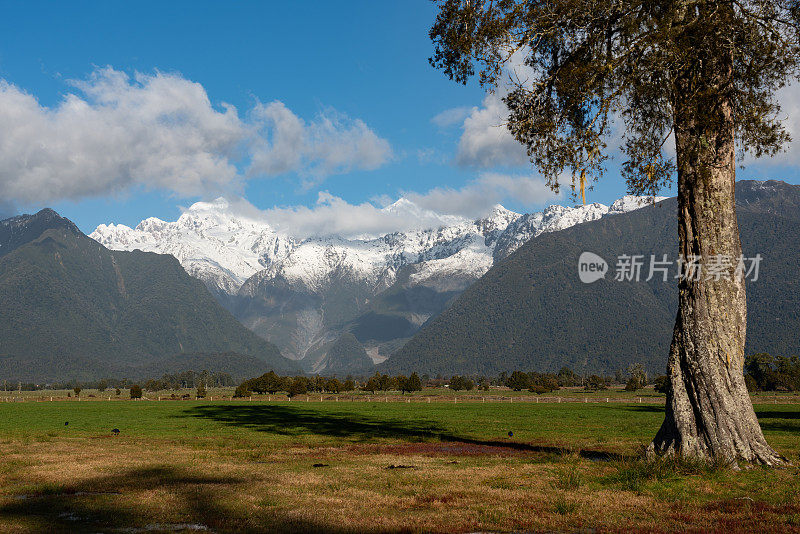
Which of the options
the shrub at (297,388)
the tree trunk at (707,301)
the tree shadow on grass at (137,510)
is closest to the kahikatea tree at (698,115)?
the tree trunk at (707,301)

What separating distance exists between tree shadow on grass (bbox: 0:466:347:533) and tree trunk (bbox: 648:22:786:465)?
12920mm

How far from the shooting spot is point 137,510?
12.7m

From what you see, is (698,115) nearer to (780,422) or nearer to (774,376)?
(780,422)

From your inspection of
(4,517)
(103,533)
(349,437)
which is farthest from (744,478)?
(349,437)

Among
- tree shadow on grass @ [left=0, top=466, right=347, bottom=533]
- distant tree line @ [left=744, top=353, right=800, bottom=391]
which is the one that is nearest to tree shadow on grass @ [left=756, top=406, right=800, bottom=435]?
tree shadow on grass @ [left=0, top=466, right=347, bottom=533]

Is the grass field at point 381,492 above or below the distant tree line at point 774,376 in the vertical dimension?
above

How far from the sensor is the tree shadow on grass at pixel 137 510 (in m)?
11.3

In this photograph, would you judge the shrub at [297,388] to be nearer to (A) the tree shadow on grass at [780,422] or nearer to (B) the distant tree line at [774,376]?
(A) the tree shadow on grass at [780,422]

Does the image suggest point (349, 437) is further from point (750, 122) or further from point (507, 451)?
point (750, 122)

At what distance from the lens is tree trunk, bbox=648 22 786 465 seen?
61.0ft

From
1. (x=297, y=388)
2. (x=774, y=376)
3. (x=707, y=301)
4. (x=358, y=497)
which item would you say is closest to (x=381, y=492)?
(x=358, y=497)

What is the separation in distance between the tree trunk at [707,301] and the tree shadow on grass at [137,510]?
12.9 meters

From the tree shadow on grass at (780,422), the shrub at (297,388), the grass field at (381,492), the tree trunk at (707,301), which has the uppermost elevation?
the tree trunk at (707,301)

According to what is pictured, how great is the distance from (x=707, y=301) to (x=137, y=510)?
17.2 meters
